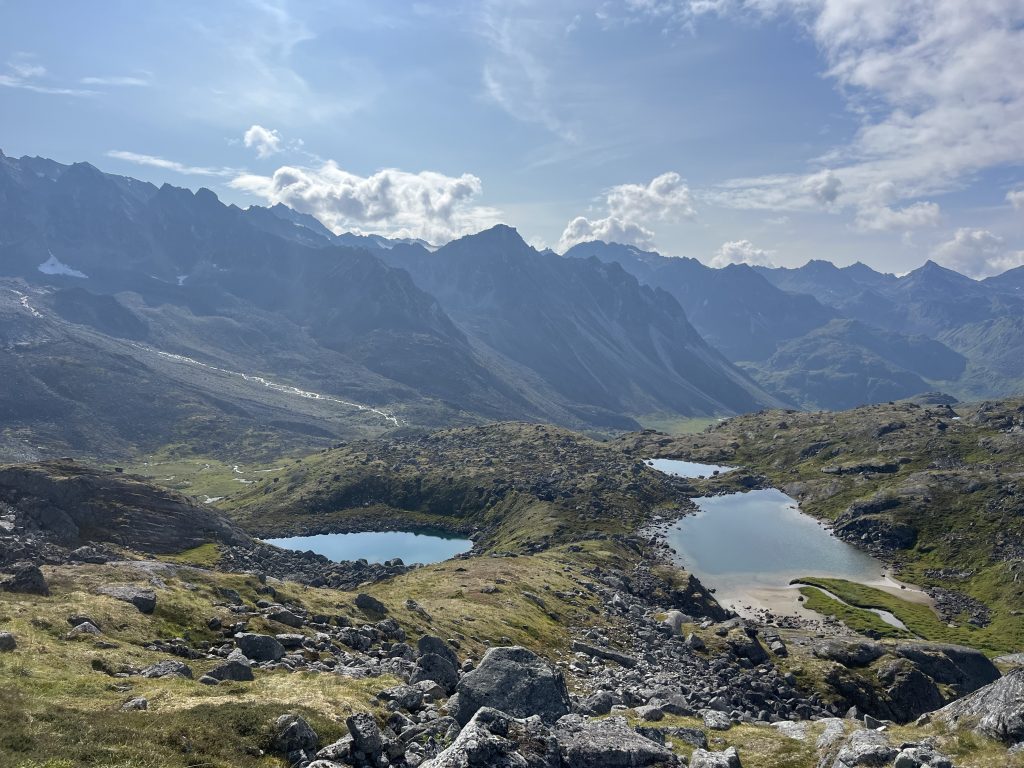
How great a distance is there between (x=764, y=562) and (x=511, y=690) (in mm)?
156044

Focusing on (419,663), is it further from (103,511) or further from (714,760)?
(103,511)

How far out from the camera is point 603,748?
2733 centimetres

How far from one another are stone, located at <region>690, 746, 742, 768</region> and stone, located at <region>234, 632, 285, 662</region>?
27.6m

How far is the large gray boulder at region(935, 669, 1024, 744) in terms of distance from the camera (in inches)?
1249

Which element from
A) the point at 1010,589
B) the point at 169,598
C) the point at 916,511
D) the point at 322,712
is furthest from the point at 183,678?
the point at 916,511

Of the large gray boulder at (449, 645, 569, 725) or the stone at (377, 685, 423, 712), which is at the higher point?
the large gray boulder at (449, 645, 569, 725)

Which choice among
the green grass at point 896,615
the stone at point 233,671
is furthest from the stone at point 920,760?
the green grass at point 896,615

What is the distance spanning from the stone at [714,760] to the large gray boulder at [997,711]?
1418 centimetres

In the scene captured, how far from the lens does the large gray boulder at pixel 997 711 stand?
31.7m

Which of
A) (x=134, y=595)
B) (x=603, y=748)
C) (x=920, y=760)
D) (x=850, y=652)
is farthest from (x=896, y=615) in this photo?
(x=134, y=595)

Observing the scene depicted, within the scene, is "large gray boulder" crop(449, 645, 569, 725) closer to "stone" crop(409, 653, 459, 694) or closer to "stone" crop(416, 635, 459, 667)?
"stone" crop(409, 653, 459, 694)

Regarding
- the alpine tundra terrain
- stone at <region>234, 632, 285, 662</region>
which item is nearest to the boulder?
the alpine tundra terrain

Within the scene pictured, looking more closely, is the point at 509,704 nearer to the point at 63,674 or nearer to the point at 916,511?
the point at 63,674

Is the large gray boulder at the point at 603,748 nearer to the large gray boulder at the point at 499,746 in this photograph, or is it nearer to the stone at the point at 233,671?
the large gray boulder at the point at 499,746
